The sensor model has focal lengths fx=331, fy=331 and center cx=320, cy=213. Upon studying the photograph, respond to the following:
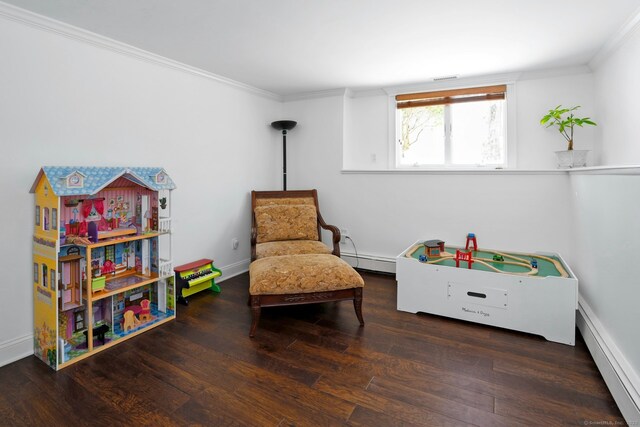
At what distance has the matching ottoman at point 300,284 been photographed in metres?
2.37

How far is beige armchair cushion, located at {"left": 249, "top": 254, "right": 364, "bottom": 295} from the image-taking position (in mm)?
2375

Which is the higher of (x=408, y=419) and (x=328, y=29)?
(x=328, y=29)

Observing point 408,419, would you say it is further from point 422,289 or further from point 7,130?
point 7,130

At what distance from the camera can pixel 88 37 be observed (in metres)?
2.34

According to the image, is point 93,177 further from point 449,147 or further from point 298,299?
point 449,147

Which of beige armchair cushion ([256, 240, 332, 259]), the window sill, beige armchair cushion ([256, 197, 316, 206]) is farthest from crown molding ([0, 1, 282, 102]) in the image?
the window sill

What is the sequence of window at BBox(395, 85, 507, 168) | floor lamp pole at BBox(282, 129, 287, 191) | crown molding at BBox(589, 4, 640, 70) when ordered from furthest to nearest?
floor lamp pole at BBox(282, 129, 287, 191) → window at BBox(395, 85, 507, 168) → crown molding at BBox(589, 4, 640, 70)

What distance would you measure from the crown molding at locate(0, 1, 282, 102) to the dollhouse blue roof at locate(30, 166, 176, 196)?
900 mm

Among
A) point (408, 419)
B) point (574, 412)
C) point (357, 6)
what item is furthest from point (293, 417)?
point (357, 6)

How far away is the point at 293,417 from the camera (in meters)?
1.58

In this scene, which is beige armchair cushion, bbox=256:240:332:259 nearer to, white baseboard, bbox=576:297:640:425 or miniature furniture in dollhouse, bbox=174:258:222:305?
miniature furniture in dollhouse, bbox=174:258:222:305

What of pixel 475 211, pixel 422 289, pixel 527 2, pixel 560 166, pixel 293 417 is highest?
pixel 527 2

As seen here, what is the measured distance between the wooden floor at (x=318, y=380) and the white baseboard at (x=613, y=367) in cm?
7

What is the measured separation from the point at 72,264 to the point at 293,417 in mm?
1750
